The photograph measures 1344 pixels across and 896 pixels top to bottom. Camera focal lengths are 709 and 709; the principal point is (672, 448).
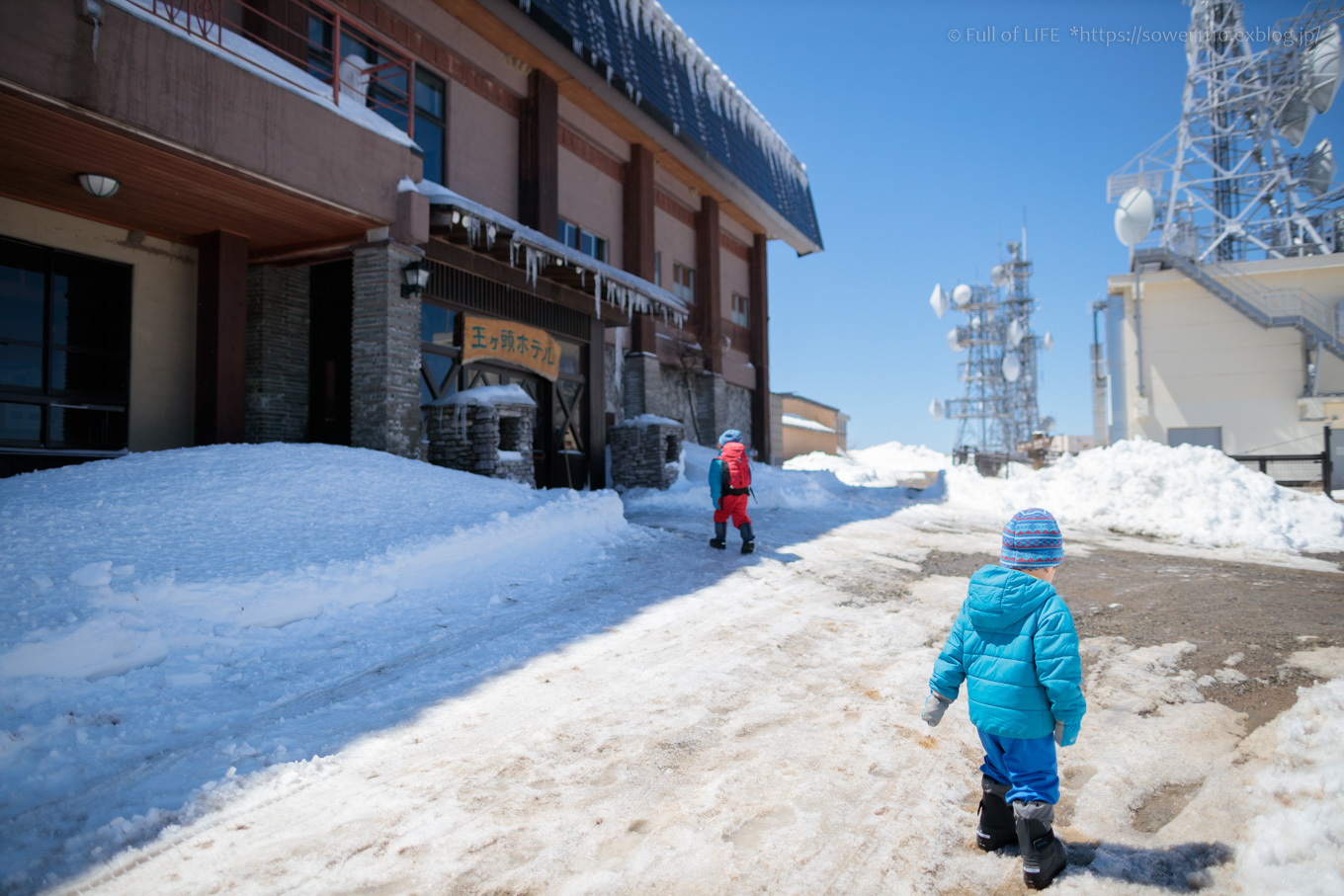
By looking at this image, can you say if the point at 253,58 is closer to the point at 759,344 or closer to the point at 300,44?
the point at 300,44

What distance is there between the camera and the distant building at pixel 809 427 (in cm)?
3344

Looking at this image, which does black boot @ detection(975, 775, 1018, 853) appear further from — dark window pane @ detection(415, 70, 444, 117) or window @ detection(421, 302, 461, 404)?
dark window pane @ detection(415, 70, 444, 117)

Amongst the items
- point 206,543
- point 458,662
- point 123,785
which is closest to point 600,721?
point 458,662

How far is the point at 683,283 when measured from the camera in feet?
68.1

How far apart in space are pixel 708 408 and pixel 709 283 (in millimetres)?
3790

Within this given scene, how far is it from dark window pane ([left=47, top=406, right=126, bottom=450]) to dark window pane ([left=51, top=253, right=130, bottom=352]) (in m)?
0.83

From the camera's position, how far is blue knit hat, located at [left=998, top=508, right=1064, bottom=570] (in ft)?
8.60

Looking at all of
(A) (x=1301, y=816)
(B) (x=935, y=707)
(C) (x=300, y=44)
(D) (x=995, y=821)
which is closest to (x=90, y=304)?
(C) (x=300, y=44)

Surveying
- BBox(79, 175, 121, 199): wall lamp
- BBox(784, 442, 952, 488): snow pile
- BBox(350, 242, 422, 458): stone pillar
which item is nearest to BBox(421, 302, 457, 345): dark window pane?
BBox(350, 242, 422, 458): stone pillar

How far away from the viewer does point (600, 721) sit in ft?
12.4

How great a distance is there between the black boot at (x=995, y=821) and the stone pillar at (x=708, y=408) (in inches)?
689

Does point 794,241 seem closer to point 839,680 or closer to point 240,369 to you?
point 240,369

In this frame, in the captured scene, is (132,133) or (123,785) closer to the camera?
(123,785)

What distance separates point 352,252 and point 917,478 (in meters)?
26.0
